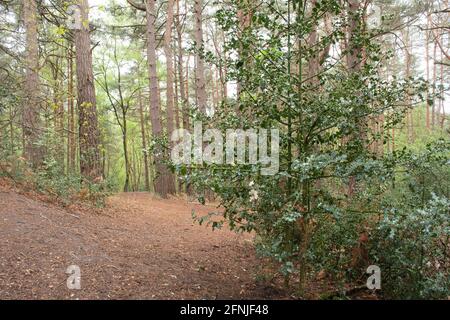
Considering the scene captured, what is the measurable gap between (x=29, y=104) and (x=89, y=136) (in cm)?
145

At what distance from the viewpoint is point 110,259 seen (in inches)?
183

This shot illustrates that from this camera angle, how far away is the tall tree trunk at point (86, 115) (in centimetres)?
807

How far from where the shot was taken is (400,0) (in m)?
13.5

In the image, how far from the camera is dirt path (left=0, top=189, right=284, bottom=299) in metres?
3.77

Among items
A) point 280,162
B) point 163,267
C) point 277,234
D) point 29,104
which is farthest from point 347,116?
point 29,104

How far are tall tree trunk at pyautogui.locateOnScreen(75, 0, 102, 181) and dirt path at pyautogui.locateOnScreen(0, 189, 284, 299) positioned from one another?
153cm

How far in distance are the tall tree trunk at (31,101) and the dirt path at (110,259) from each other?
6.85 feet

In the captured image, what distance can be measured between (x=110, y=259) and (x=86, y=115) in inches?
175

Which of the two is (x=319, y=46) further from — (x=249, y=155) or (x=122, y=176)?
(x=122, y=176)

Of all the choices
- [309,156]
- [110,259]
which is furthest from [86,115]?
[309,156]
